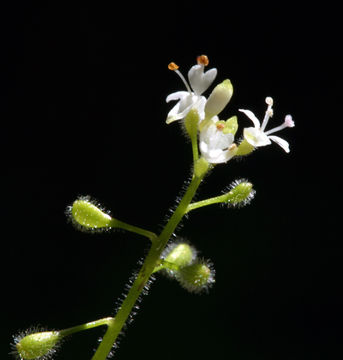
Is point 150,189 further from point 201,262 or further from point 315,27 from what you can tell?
point 201,262

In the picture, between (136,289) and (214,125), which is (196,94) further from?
(136,289)

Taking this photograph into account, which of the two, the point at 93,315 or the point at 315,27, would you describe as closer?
the point at 93,315

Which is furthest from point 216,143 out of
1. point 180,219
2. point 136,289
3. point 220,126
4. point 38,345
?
point 38,345

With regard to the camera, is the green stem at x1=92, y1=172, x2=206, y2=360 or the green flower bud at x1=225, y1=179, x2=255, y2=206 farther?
the green flower bud at x1=225, y1=179, x2=255, y2=206

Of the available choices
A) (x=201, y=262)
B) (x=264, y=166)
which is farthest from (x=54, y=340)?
(x=264, y=166)

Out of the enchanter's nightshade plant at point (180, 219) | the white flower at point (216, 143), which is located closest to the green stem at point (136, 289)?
the enchanter's nightshade plant at point (180, 219)

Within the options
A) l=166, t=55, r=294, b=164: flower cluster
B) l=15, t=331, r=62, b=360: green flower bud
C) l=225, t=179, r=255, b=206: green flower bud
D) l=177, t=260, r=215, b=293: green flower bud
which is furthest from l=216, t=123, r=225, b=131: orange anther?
l=15, t=331, r=62, b=360: green flower bud

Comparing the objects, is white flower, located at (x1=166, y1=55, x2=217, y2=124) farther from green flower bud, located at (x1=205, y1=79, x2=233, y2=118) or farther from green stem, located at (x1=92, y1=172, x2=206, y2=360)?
green stem, located at (x1=92, y1=172, x2=206, y2=360)

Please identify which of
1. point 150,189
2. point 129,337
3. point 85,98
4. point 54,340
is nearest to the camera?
point 54,340
